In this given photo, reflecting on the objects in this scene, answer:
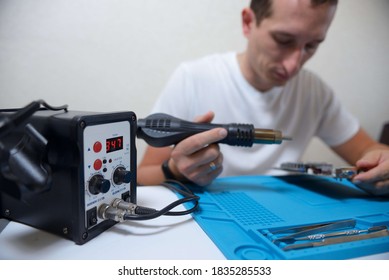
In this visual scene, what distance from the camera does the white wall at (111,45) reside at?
14.5 inches

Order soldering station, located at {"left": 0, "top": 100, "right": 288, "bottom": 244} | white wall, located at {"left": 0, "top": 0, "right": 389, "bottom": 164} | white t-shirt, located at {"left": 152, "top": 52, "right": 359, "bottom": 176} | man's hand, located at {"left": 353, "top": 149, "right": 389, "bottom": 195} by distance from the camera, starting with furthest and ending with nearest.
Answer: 1. white t-shirt, located at {"left": 152, "top": 52, "right": 359, "bottom": 176}
2. man's hand, located at {"left": 353, "top": 149, "right": 389, "bottom": 195}
3. white wall, located at {"left": 0, "top": 0, "right": 389, "bottom": 164}
4. soldering station, located at {"left": 0, "top": 100, "right": 288, "bottom": 244}

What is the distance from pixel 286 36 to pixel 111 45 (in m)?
0.41

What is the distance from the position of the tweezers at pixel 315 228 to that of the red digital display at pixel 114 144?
9.0 inches

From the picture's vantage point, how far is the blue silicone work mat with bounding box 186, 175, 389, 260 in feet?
0.99

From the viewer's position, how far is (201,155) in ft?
1.53

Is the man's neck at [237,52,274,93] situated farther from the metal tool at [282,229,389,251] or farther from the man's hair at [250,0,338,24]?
the metal tool at [282,229,389,251]

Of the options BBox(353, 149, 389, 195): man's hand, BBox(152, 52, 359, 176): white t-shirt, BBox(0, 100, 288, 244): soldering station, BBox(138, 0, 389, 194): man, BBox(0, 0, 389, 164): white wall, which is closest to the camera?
BBox(0, 100, 288, 244): soldering station

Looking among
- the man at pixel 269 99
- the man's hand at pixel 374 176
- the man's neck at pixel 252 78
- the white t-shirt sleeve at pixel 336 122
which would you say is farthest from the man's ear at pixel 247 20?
the man's hand at pixel 374 176

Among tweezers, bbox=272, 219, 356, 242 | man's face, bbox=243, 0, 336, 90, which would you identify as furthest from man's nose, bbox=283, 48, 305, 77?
tweezers, bbox=272, 219, 356, 242

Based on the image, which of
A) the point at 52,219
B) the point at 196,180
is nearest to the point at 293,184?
the point at 196,180

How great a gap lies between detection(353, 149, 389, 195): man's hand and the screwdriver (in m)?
0.18

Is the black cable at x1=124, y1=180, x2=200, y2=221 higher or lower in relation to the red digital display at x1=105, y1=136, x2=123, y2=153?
lower

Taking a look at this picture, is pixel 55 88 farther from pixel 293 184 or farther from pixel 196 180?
pixel 293 184
